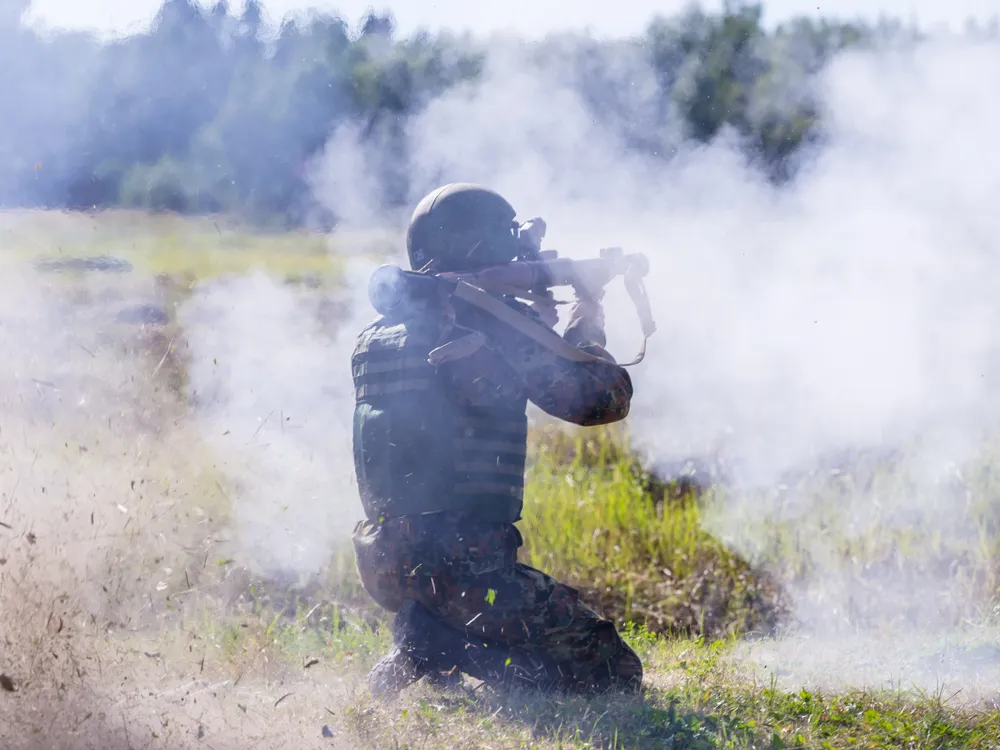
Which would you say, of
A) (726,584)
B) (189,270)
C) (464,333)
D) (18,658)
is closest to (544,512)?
(726,584)

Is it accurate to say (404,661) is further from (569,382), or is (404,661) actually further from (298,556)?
(298,556)

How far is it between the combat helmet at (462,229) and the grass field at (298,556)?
Result: 1.89m

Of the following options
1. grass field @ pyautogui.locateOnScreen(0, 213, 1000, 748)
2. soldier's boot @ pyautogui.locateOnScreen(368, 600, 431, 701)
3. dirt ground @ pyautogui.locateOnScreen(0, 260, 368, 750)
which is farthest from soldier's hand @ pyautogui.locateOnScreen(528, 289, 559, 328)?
dirt ground @ pyautogui.locateOnScreen(0, 260, 368, 750)

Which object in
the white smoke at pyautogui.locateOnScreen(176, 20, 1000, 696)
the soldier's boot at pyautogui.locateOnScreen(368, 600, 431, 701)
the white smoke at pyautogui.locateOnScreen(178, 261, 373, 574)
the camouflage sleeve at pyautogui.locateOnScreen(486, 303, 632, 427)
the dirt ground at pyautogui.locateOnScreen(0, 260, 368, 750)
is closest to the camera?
the dirt ground at pyautogui.locateOnScreen(0, 260, 368, 750)

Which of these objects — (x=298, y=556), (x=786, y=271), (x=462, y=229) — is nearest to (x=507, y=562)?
(x=462, y=229)

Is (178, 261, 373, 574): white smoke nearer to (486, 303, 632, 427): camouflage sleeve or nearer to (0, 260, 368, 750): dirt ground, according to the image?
(0, 260, 368, 750): dirt ground

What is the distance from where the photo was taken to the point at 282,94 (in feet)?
23.1

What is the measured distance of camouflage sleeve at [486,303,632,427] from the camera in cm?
452

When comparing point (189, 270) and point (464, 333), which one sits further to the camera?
point (189, 270)

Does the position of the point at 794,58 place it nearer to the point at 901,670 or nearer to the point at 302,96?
the point at 302,96

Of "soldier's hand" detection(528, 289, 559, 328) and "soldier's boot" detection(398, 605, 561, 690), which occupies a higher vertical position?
"soldier's hand" detection(528, 289, 559, 328)

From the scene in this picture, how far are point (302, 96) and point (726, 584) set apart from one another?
14.3 feet

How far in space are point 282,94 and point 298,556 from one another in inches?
118

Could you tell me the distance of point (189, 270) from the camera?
286 inches
